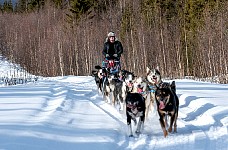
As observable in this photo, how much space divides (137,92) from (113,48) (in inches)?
148

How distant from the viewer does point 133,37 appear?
30969 millimetres

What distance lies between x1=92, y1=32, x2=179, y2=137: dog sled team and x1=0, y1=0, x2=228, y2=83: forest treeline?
42.0 feet

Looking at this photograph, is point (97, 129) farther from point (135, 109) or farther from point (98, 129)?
point (135, 109)

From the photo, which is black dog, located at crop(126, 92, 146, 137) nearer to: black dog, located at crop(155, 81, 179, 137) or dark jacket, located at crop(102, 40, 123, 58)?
black dog, located at crop(155, 81, 179, 137)

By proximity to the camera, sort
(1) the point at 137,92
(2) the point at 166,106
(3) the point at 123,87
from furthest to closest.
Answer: (3) the point at 123,87 < (1) the point at 137,92 < (2) the point at 166,106

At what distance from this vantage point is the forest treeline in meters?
24.9

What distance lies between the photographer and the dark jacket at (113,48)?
959cm

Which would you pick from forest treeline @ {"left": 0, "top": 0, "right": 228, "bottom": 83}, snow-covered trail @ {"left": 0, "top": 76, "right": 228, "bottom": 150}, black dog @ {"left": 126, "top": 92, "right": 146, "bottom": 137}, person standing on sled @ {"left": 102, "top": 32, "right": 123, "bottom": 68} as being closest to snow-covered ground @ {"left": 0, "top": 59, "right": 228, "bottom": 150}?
snow-covered trail @ {"left": 0, "top": 76, "right": 228, "bottom": 150}

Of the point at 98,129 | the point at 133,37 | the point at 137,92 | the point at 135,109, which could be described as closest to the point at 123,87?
the point at 137,92

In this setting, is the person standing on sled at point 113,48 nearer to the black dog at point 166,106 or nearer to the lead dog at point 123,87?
the lead dog at point 123,87

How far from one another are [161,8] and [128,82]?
25.6m

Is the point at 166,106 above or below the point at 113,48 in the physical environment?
below

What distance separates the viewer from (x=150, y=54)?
30.8 meters

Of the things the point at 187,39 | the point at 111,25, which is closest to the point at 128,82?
the point at 187,39
